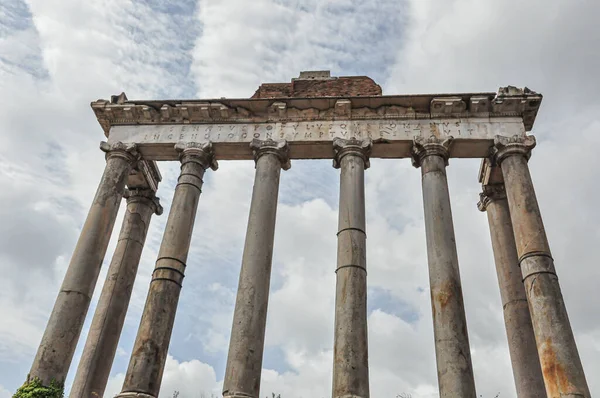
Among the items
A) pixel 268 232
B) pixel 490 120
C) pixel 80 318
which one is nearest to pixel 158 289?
pixel 80 318

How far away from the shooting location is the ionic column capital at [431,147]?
19438mm

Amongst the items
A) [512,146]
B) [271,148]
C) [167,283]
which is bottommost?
[167,283]

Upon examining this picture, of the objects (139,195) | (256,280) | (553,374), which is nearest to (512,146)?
(553,374)

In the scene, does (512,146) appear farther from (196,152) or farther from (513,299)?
(196,152)

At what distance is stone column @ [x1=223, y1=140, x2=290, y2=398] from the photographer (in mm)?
15148

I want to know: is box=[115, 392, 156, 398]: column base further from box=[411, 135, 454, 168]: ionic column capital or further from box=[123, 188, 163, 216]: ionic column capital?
box=[411, 135, 454, 168]: ionic column capital

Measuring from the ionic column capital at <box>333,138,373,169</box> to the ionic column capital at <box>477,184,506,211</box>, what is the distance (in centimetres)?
533

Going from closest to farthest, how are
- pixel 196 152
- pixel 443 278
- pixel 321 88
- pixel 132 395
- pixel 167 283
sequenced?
pixel 132 395, pixel 443 278, pixel 167 283, pixel 196 152, pixel 321 88

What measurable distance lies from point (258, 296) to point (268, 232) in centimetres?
249

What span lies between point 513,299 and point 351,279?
6940 mm

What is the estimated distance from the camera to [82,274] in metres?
17.8

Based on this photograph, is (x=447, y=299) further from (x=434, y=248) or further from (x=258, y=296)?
(x=258, y=296)

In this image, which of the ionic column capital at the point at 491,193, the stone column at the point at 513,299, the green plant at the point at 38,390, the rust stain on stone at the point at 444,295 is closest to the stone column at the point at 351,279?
the rust stain on stone at the point at 444,295

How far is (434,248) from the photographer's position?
17094 millimetres
